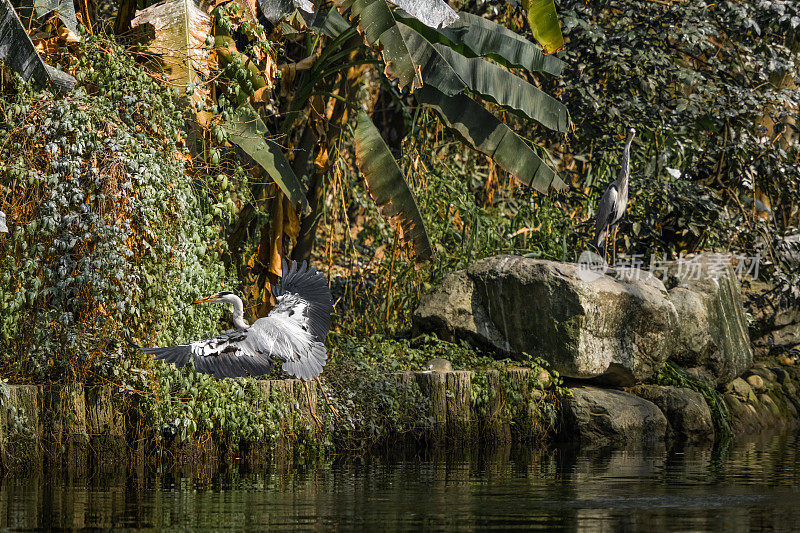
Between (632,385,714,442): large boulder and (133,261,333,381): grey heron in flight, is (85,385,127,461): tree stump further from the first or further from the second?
(632,385,714,442): large boulder

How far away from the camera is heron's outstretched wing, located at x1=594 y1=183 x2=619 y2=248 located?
11.7m

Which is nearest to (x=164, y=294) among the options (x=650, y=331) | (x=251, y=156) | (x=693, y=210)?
(x=251, y=156)

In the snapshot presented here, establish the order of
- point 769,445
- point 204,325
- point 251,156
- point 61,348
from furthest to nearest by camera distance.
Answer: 1. point 769,445
2. point 251,156
3. point 204,325
4. point 61,348

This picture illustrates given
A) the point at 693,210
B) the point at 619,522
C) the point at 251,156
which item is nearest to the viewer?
the point at 619,522

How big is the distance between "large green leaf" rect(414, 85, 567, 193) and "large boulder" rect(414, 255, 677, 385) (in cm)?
109

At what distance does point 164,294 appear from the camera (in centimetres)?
822

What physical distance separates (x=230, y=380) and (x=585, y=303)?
13.8ft

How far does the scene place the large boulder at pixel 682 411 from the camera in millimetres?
11805

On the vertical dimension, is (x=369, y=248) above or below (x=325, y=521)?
above

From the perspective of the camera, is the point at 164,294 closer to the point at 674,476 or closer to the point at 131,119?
the point at 131,119

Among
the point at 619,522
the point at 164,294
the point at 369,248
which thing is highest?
the point at 369,248

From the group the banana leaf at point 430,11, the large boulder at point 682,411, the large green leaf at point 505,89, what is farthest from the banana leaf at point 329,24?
the large boulder at point 682,411

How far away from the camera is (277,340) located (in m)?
8.27

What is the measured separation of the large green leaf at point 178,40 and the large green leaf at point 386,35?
4.32ft
